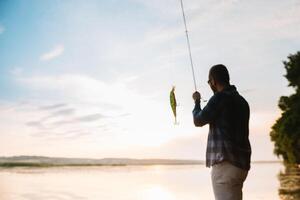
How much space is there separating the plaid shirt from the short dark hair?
0.13m

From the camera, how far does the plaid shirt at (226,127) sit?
5.38m

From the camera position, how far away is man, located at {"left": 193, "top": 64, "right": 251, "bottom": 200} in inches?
211

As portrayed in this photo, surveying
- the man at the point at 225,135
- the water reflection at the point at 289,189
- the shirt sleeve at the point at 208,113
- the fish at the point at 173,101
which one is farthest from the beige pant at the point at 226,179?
the water reflection at the point at 289,189

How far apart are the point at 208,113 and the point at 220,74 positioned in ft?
1.59

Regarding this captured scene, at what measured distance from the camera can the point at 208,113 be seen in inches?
215

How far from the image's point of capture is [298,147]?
1759 inches

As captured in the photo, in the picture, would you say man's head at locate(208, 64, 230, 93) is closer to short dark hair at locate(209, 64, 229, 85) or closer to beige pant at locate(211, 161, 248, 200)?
short dark hair at locate(209, 64, 229, 85)

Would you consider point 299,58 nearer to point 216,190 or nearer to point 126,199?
point 126,199

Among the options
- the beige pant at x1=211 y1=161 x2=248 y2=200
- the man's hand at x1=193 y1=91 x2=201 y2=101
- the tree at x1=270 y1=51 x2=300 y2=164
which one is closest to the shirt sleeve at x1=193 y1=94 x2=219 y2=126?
the man's hand at x1=193 y1=91 x2=201 y2=101

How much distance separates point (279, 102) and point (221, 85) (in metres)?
45.8

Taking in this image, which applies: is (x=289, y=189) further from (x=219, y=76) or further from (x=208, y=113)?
(x=208, y=113)

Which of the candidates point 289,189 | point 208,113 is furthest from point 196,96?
point 289,189

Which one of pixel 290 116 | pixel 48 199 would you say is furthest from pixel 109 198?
pixel 290 116

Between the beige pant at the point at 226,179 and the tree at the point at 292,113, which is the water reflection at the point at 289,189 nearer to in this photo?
the tree at the point at 292,113
